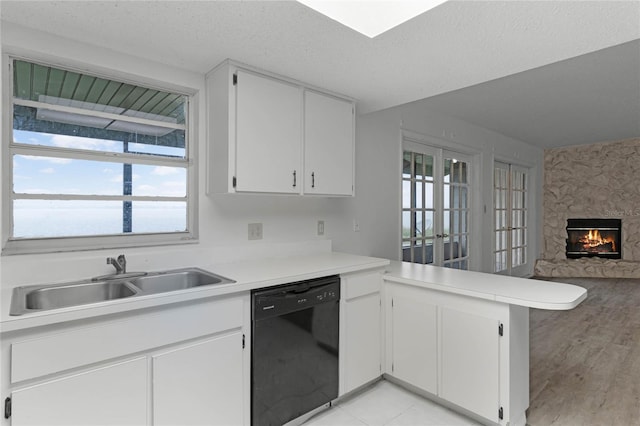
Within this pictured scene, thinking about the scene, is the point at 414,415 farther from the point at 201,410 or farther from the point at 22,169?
the point at 22,169

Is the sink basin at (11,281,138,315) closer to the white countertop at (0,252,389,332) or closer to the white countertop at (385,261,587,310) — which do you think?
the white countertop at (0,252,389,332)

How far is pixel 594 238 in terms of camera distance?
6504 mm

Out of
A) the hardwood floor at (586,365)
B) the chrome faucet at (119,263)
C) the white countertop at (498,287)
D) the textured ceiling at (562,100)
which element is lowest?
the hardwood floor at (586,365)

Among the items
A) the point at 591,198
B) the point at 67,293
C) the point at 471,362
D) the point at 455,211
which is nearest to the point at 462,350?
the point at 471,362

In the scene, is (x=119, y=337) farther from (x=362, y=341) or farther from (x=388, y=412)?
(x=388, y=412)

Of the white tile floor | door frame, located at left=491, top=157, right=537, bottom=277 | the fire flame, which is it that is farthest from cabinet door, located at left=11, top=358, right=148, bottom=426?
the fire flame

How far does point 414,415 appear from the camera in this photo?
85.5 inches

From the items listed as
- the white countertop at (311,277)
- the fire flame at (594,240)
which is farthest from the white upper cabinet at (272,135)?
the fire flame at (594,240)

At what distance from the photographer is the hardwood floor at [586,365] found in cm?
220

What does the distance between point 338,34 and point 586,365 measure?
322 cm

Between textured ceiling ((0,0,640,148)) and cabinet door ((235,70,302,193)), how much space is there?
15 cm

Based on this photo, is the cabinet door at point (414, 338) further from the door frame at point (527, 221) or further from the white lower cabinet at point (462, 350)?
the door frame at point (527, 221)

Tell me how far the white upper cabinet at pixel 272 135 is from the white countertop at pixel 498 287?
2.72 feet

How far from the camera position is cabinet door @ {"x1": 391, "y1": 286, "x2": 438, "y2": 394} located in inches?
87.9
